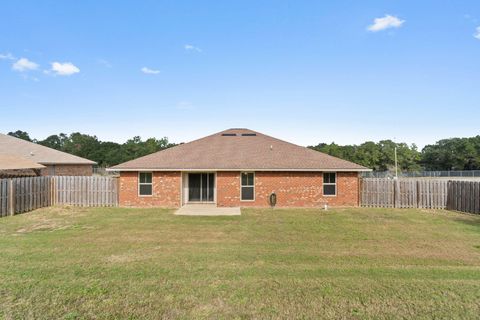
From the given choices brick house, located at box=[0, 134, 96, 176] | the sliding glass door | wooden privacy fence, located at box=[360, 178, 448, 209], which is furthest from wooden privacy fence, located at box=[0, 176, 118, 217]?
wooden privacy fence, located at box=[360, 178, 448, 209]

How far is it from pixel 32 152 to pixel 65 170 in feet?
10.6

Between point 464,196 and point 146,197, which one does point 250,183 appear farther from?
point 464,196

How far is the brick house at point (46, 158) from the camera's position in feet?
79.3

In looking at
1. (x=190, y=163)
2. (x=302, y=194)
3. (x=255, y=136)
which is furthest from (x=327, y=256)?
(x=255, y=136)

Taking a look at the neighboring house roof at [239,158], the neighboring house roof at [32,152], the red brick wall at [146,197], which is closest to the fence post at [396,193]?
the neighboring house roof at [239,158]

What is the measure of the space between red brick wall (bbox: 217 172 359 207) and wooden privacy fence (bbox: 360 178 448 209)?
2.38ft

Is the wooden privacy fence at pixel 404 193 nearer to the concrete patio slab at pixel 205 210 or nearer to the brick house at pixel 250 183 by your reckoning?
the brick house at pixel 250 183

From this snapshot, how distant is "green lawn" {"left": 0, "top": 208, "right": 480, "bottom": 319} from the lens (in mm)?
4582

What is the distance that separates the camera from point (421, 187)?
15414mm

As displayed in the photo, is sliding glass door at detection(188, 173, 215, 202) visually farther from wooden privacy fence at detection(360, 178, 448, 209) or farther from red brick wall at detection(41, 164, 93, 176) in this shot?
red brick wall at detection(41, 164, 93, 176)

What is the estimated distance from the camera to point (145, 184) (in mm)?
16250

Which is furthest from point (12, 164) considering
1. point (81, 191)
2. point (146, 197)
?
point (146, 197)

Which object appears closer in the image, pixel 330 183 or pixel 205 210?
pixel 205 210

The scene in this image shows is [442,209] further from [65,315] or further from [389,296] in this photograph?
[65,315]
